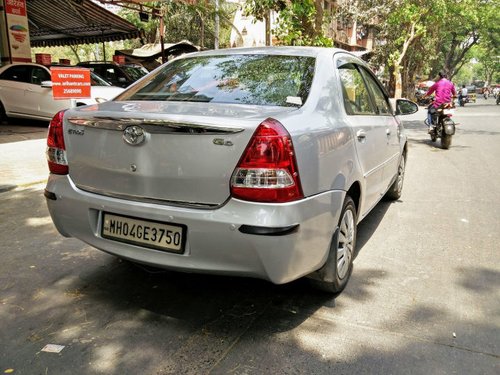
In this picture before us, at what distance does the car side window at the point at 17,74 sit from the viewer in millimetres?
11595

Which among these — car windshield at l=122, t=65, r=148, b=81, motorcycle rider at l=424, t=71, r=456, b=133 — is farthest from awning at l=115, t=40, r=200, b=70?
motorcycle rider at l=424, t=71, r=456, b=133

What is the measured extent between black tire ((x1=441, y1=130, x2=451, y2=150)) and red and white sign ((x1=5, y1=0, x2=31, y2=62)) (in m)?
12.5

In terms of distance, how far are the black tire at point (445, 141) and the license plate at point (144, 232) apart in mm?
8925

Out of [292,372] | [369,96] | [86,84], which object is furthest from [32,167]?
[292,372]

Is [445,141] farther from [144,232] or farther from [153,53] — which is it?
[153,53]

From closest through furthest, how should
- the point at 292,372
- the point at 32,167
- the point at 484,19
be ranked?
the point at 292,372, the point at 32,167, the point at 484,19

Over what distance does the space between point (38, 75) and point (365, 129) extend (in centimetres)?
1047

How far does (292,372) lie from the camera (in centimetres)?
230

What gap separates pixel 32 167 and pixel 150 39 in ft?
87.2

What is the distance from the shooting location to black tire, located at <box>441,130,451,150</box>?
998 cm

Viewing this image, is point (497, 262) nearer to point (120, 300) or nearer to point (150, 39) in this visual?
point (120, 300)

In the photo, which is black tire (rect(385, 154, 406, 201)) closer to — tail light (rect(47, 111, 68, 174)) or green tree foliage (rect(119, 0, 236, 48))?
tail light (rect(47, 111, 68, 174))

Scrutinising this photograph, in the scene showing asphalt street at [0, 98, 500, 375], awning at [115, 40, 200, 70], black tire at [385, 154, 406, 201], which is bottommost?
asphalt street at [0, 98, 500, 375]

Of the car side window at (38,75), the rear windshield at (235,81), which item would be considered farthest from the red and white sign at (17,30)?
the rear windshield at (235,81)
